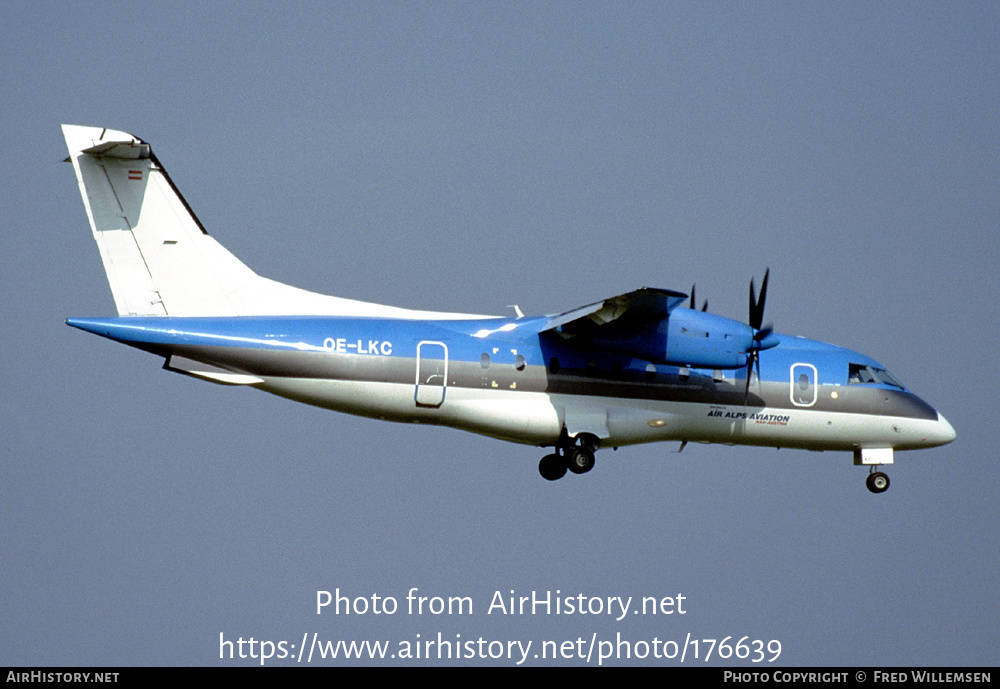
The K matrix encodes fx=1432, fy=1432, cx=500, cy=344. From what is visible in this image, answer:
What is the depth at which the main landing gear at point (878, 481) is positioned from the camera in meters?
31.0

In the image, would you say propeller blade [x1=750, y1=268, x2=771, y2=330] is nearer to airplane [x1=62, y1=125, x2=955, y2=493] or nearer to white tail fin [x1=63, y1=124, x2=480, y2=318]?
airplane [x1=62, y1=125, x2=955, y2=493]

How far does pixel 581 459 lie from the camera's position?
28297 millimetres

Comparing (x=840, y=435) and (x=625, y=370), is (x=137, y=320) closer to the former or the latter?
(x=625, y=370)

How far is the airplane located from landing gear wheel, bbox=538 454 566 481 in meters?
0.04

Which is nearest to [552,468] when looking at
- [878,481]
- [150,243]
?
[878,481]

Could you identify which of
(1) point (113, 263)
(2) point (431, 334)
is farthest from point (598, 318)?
(1) point (113, 263)

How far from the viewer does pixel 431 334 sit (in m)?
27.4

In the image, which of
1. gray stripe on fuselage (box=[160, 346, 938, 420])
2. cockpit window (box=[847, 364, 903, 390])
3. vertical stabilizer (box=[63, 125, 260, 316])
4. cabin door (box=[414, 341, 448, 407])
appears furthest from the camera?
cockpit window (box=[847, 364, 903, 390])

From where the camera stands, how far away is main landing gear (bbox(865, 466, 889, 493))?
102 ft

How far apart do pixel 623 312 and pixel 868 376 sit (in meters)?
6.61

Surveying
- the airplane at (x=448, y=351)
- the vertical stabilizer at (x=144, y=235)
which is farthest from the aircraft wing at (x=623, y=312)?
the vertical stabilizer at (x=144, y=235)

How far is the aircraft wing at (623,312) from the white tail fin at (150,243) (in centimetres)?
526

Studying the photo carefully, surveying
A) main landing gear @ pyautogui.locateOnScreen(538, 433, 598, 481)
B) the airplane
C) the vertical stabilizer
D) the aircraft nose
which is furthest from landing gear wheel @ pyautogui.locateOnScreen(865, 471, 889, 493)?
the vertical stabilizer
